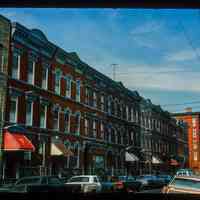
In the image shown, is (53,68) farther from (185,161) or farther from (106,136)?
(185,161)

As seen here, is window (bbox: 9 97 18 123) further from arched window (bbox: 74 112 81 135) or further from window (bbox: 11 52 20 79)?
arched window (bbox: 74 112 81 135)

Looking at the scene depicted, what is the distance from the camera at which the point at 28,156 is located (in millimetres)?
23000

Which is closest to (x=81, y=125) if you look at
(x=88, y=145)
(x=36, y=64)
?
(x=88, y=145)

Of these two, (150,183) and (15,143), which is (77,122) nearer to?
(150,183)

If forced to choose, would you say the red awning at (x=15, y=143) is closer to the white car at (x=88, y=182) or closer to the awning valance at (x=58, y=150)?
the white car at (x=88, y=182)

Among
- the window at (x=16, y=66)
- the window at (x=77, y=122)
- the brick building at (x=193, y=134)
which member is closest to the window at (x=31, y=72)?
the window at (x=16, y=66)

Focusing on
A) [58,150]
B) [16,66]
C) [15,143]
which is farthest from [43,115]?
[15,143]

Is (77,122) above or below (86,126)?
above

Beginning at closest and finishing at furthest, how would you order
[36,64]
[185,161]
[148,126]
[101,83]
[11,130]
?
[11,130], [36,64], [101,83], [148,126], [185,161]

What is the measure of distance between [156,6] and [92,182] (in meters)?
16.6

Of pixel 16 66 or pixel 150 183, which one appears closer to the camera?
pixel 16 66

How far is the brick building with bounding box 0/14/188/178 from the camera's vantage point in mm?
22547

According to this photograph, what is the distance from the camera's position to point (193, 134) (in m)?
67.2

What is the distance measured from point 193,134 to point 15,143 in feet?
166
